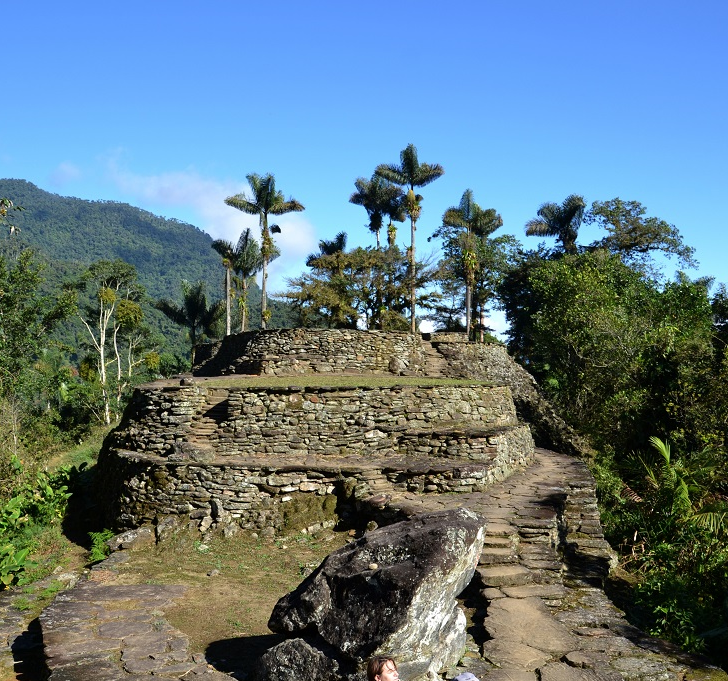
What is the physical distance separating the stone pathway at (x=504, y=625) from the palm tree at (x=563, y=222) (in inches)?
1237

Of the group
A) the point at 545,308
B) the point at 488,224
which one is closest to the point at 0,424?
the point at 545,308

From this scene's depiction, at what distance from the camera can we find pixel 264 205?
106 feet

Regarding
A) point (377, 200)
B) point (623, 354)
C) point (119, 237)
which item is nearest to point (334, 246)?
point (377, 200)

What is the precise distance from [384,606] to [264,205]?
29.1m

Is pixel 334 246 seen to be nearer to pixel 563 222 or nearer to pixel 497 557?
pixel 563 222

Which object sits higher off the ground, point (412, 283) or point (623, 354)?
point (412, 283)

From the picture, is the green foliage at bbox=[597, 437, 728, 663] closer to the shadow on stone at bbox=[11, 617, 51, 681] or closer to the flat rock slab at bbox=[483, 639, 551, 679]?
the flat rock slab at bbox=[483, 639, 551, 679]

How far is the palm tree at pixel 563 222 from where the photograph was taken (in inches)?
1524

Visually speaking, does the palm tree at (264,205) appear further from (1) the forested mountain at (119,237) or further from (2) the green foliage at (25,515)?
(1) the forested mountain at (119,237)

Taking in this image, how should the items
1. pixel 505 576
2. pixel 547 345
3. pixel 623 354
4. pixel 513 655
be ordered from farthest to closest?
1. pixel 547 345
2. pixel 623 354
3. pixel 505 576
4. pixel 513 655

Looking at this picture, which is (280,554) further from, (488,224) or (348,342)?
(488,224)

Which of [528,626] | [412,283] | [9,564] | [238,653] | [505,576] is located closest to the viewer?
[238,653]

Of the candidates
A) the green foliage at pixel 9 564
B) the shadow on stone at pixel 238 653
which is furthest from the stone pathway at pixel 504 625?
the green foliage at pixel 9 564

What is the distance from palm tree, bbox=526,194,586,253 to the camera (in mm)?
38719
